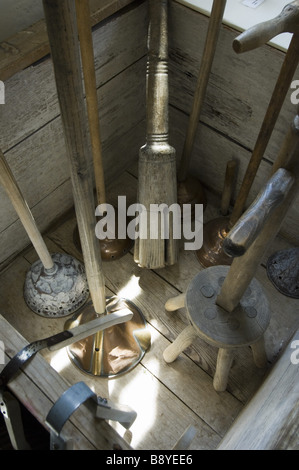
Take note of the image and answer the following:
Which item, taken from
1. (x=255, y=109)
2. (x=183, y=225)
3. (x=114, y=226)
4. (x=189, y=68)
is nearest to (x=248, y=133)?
(x=255, y=109)

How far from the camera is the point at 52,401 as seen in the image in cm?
77

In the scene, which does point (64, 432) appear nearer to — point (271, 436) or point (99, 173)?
point (271, 436)

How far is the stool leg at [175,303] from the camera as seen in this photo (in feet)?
3.87

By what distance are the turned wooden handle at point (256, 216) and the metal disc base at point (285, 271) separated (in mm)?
718

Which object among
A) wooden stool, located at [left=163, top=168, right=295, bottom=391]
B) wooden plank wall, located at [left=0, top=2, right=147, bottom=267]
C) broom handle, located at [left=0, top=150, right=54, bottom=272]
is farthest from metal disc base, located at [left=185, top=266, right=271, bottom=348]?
wooden plank wall, located at [left=0, top=2, right=147, bottom=267]

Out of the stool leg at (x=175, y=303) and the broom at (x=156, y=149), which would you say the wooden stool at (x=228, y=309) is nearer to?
the stool leg at (x=175, y=303)

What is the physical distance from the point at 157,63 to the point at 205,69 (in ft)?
0.43

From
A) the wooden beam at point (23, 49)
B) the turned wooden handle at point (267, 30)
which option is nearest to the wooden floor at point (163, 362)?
the wooden beam at point (23, 49)

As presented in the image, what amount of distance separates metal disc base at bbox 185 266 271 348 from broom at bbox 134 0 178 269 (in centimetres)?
22

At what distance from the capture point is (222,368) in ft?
3.58

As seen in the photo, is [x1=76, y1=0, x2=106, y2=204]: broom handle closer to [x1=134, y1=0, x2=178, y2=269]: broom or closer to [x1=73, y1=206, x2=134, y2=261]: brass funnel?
[x1=134, y1=0, x2=178, y2=269]: broom

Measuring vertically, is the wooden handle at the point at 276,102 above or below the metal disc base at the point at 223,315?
above

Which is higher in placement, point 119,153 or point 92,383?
point 119,153
